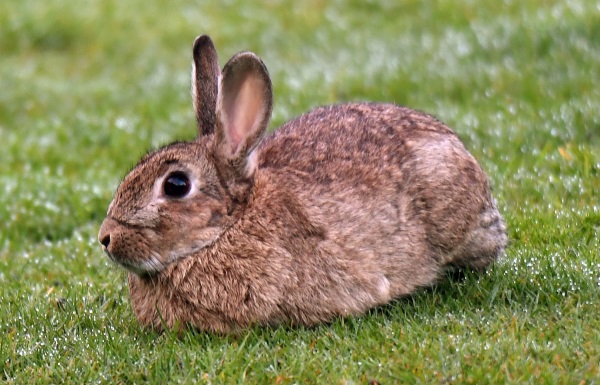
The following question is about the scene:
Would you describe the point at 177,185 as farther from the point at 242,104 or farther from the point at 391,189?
the point at 391,189

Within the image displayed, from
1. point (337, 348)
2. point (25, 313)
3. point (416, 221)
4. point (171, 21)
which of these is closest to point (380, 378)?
point (337, 348)


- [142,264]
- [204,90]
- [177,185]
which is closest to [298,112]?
[204,90]

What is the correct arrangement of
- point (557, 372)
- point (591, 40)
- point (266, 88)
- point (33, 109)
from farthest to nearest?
point (33, 109), point (591, 40), point (266, 88), point (557, 372)

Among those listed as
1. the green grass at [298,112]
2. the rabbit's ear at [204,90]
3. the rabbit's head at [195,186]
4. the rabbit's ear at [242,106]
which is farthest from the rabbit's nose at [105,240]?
the rabbit's ear at [204,90]

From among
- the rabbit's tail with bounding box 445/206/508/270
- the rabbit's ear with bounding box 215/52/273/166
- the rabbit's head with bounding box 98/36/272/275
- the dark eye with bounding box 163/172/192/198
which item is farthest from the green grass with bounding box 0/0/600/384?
the rabbit's ear with bounding box 215/52/273/166

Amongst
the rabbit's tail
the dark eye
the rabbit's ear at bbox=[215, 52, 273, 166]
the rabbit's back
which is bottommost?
the rabbit's tail

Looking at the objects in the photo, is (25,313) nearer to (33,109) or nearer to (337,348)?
(337,348)

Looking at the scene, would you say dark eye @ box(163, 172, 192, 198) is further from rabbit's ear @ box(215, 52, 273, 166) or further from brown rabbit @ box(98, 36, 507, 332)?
rabbit's ear @ box(215, 52, 273, 166)

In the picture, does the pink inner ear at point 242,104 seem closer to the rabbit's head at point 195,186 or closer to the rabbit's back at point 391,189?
the rabbit's head at point 195,186
